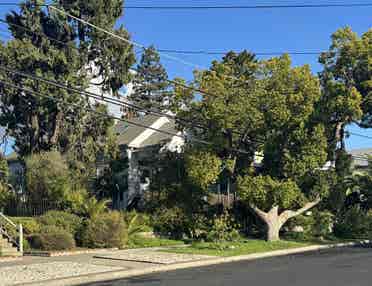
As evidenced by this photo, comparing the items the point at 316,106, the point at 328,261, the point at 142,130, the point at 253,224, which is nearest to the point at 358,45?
the point at 316,106

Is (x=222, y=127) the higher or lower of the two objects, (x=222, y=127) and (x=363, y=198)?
the higher

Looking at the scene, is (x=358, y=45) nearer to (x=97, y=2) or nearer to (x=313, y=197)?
(x=313, y=197)

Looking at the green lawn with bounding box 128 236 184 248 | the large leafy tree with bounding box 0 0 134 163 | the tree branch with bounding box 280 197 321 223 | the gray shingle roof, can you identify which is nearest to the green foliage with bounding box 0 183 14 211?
the large leafy tree with bounding box 0 0 134 163

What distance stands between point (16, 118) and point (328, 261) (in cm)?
1986

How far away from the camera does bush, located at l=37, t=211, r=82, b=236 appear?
2320 cm

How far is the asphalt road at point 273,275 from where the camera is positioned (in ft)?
43.3

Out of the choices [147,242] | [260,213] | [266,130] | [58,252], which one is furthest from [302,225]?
[58,252]

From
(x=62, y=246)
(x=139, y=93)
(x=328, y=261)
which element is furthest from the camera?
(x=139, y=93)

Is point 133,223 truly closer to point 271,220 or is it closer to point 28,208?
point 28,208

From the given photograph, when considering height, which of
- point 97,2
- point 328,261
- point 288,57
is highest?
point 97,2

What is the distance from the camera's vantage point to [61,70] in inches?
1176

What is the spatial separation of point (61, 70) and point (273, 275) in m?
19.2

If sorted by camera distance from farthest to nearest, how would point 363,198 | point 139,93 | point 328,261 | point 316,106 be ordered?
1. point 139,93
2. point 363,198
3. point 316,106
4. point 328,261

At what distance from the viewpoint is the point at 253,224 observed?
102ft
